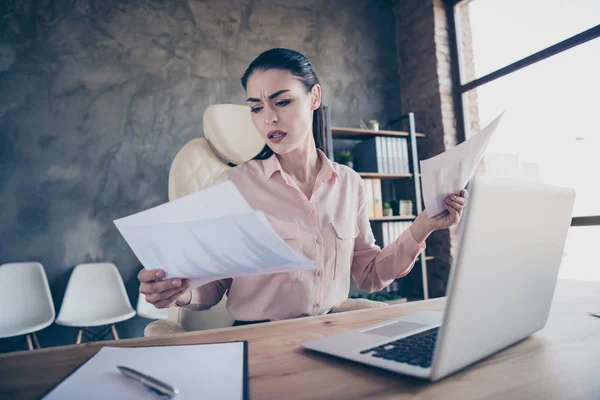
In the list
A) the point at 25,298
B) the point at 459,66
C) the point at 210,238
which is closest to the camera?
the point at 210,238

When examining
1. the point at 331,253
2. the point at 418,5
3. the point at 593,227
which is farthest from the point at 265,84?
the point at 418,5

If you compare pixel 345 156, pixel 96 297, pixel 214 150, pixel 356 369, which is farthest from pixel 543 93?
pixel 96 297

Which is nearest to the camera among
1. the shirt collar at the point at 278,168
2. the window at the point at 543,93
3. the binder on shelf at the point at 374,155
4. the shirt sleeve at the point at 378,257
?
the shirt sleeve at the point at 378,257

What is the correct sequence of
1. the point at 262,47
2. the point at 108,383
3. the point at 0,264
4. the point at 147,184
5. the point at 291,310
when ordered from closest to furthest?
the point at 108,383, the point at 291,310, the point at 0,264, the point at 147,184, the point at 262,47

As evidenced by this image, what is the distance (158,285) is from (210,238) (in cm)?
23

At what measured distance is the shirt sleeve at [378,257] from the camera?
108 centimetres

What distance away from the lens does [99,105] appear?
9.36 ft

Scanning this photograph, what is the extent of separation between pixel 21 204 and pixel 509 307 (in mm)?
3052

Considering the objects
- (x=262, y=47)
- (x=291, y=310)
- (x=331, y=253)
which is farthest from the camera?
(x=262, y=47)

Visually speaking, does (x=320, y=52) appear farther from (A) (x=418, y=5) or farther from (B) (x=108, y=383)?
(B) (x=108, y=383)

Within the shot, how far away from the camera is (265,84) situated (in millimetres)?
1147

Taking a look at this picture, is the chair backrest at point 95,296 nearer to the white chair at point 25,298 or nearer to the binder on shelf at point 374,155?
the white chair at point 25,298

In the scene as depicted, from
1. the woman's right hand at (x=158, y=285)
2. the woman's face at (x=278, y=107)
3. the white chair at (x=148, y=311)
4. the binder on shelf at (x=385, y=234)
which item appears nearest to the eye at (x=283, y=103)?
the woman's face at (x=278, y=107)

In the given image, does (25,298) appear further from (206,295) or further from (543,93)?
(543,93)
